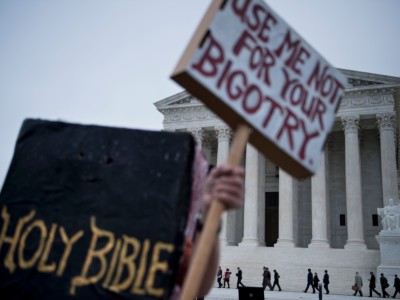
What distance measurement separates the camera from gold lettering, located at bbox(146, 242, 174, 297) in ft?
6.55

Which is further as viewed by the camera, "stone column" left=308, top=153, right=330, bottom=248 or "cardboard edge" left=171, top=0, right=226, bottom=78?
"stone column" left=308, top=153, right=330, bottom=248

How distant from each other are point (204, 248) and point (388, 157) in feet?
115

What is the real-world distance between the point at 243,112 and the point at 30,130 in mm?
1250

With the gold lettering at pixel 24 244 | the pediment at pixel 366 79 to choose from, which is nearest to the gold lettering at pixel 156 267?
the gold lettering at pixel 24 244

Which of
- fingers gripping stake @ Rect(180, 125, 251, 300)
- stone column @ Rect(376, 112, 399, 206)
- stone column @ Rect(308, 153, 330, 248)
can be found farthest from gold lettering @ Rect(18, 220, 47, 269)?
stone column @ Rect(308, 153, 330, 248)

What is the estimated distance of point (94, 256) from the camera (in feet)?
7.00

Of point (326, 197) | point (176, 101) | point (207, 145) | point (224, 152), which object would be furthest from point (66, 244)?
point (207, 145)

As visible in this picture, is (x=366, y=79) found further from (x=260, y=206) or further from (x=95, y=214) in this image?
(x=95, y=214)

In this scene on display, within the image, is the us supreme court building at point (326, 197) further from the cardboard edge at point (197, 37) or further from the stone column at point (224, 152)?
the cardboard edge at point (197, 37)

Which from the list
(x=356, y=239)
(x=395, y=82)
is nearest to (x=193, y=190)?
(x=356, y=239)

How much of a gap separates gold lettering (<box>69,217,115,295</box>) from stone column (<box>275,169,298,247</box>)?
33490mm

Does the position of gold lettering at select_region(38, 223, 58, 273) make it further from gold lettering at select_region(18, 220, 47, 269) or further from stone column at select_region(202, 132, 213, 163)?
stone column at select_region(202, 132, 213, 163)

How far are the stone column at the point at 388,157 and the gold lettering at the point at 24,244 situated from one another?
111 feet

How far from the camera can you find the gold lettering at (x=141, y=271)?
2.02 m
